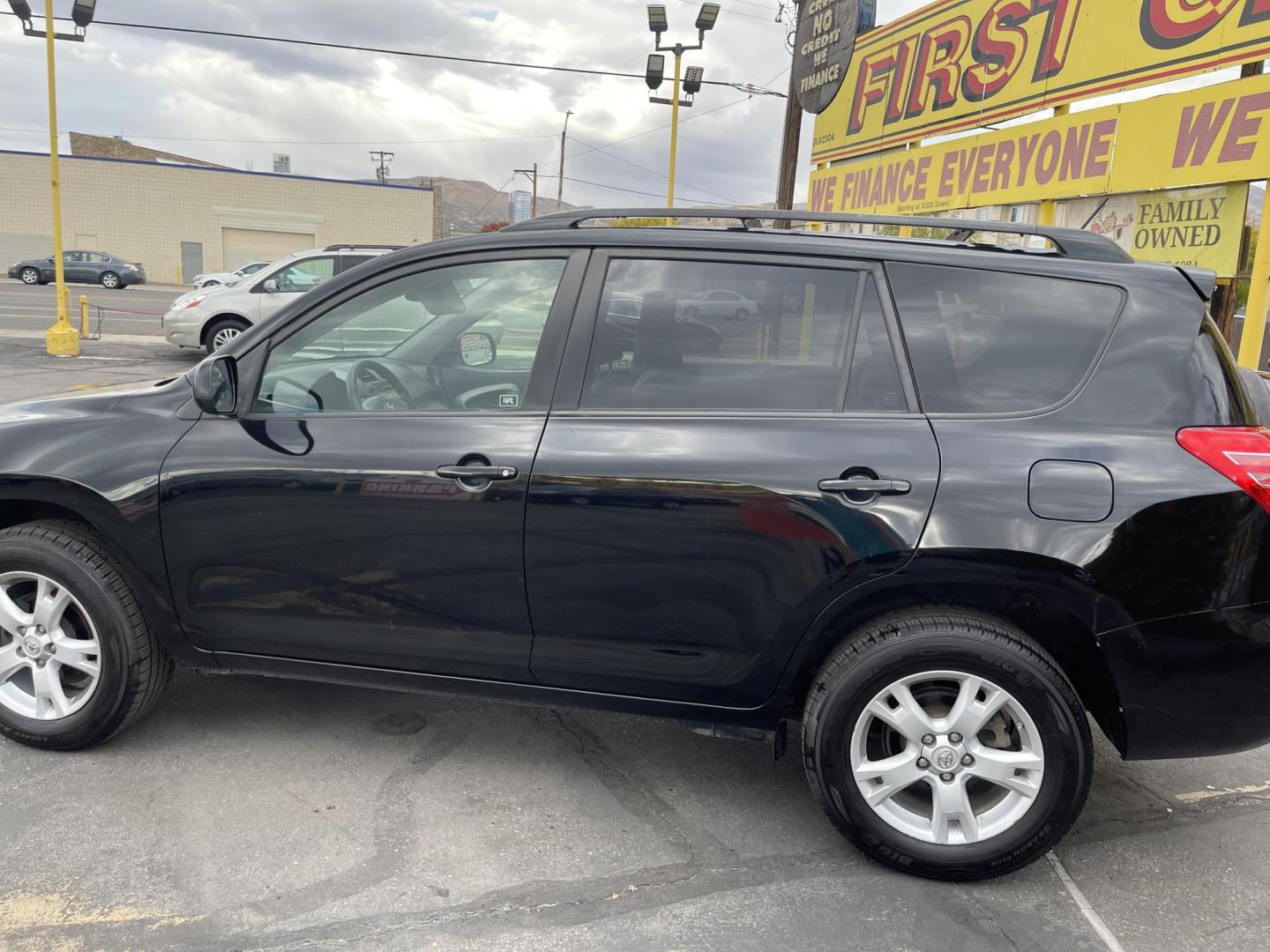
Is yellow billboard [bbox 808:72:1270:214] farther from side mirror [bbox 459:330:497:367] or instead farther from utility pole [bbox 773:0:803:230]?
side mirror [bbox 459:330:497:367]

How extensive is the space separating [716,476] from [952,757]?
102 cm

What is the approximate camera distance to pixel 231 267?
49.2 metres

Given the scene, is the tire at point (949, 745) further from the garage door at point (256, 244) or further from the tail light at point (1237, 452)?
the garage door at point (256, 244)

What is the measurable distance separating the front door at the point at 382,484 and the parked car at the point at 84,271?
39703 mm

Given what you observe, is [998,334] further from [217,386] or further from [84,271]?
[84,271]

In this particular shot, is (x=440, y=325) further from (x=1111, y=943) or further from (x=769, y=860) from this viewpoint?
(x=1111, y=943)

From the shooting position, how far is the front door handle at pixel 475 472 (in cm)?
277

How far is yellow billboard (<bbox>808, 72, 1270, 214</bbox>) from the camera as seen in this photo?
6.91 meters

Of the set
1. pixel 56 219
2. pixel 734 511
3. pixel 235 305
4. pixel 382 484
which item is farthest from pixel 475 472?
pixel 56 219

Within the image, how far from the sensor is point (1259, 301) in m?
6.96

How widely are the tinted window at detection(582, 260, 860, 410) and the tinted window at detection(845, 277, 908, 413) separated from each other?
4 cm

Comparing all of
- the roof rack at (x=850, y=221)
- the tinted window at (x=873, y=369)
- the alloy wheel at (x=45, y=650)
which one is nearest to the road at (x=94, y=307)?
the alloy wheel at (x=45, y=650)

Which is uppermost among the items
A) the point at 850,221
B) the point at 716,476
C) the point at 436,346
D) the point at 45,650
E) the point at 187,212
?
the point at 187,212

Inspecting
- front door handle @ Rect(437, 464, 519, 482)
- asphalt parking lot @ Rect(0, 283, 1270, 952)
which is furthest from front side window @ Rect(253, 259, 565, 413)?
asphalt parking lot @ Rect(0, 283, 1270, 952)
